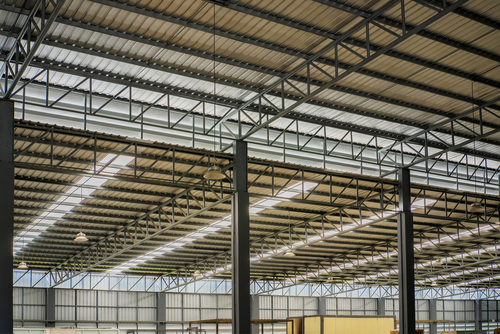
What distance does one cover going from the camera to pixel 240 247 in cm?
2238

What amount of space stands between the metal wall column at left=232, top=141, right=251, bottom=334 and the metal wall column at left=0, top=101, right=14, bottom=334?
341 inches

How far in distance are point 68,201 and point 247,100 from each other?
46.6ft

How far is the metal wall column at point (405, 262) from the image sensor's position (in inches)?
1040

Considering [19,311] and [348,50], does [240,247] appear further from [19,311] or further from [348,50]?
[19,311]

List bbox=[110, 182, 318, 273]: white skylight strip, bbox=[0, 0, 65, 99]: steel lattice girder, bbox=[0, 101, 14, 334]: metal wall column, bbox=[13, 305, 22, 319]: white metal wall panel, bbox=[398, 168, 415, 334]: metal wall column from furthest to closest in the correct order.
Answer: bbox=[13, 305, 22, 319]: white metal wall panel → bbox=[110, 182, 318, 273]: white skylight strip → bbox=[398, 168, 415, 334]: metal wall column → bbox=[0, 101, 14, 334]: metal wall column → bbox=[0, 0, 65, 99]: steel lattice girder

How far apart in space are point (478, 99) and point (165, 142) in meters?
13.9

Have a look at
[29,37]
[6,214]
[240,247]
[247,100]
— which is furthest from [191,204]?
[29,37]

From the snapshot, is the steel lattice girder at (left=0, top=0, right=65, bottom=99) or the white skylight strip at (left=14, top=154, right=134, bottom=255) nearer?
the steel lattice girder at (left=0, top=0, right=65, bottom=99)

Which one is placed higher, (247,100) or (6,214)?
(247,100)

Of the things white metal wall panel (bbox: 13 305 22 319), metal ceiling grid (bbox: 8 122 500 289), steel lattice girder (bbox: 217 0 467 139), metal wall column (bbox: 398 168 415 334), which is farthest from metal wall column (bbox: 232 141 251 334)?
white metal wall panel (bbox: 13 305 22 319)

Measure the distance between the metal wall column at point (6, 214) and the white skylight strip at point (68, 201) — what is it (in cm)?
561

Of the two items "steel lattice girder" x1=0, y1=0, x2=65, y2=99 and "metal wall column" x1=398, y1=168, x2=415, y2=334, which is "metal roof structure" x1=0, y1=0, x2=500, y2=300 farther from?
"metal wall column" x1=398, y1=168, x2=415, y2=334

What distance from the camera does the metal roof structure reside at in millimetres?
16953

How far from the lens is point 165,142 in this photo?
2350 cm
